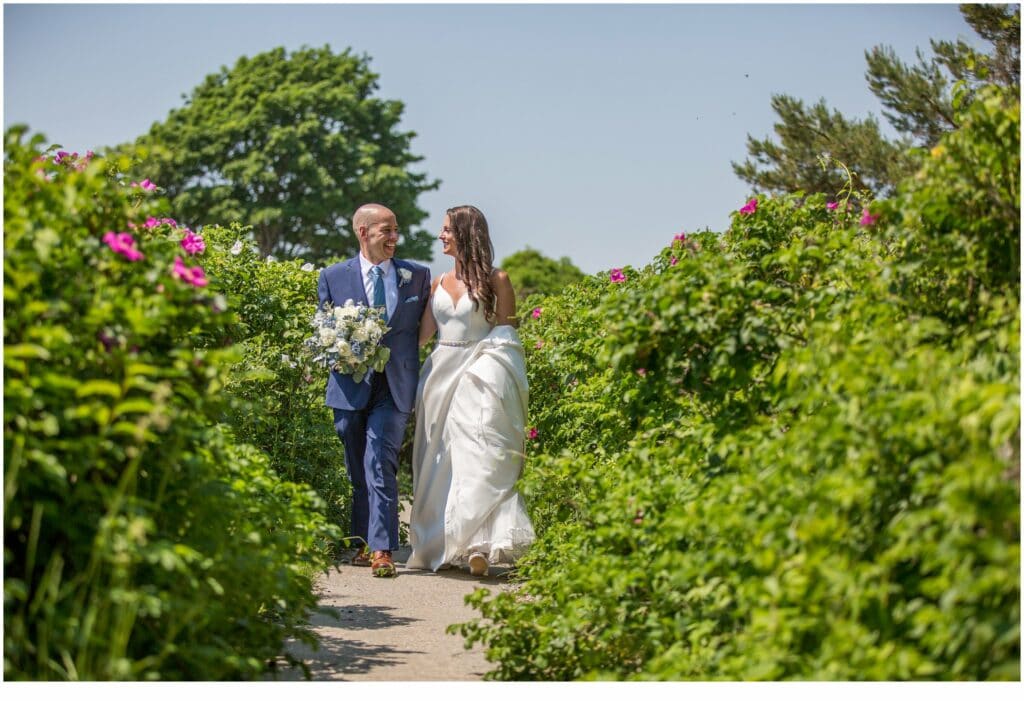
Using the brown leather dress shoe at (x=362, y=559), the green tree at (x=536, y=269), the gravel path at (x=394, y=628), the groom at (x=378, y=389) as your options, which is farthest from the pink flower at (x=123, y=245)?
the green tree at (x=536, y=269)

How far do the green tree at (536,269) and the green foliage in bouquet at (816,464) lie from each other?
29337 mm

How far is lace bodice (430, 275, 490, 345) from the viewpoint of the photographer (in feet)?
24.4

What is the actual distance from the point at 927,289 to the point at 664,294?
0.85 meters

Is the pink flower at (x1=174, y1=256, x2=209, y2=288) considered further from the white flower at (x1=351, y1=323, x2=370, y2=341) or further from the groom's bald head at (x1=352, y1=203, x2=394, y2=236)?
the groom's bald head at (x1=352, y1=203, x2=394, y2=236)

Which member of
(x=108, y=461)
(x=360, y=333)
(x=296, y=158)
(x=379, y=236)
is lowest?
(x=108, y=461)

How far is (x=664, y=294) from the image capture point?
4.10 metres

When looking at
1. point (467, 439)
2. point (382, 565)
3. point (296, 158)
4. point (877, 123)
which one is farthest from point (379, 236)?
point (296, 158)

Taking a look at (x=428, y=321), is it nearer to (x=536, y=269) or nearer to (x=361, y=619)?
(x=361, y=619)

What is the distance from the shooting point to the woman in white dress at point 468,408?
7285 millimetres

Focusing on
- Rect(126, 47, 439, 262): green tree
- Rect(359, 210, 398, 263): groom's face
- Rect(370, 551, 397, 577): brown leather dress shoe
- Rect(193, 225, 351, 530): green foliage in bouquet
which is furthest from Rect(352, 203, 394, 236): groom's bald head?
Rect(126, 47, 439, 262): green tree

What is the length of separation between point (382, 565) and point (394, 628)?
5.18ft

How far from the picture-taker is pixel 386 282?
748 cm

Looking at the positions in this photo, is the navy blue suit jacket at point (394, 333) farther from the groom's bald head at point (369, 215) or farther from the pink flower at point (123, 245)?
the pink flower at point (123, 245)
